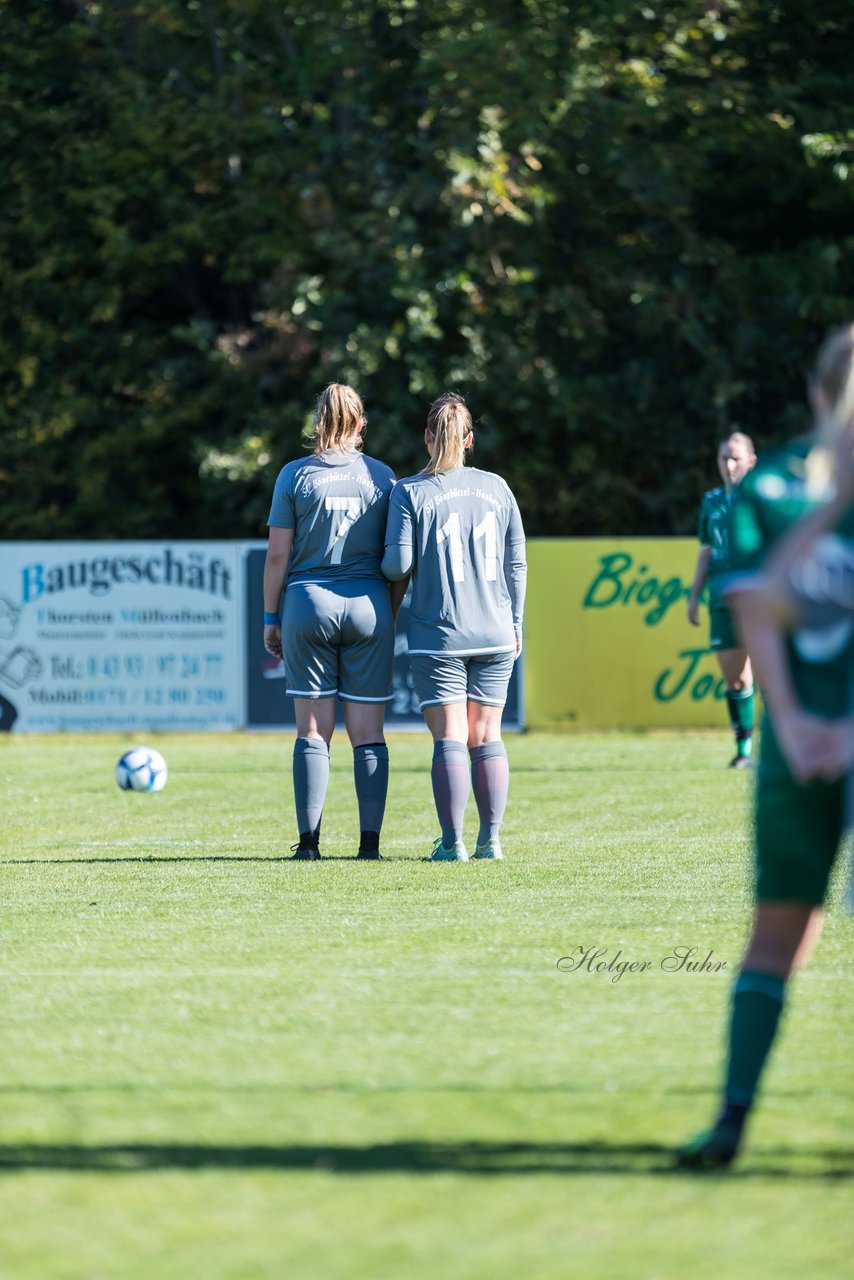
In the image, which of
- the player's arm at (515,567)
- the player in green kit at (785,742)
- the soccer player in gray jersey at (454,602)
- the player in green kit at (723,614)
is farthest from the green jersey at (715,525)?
the player in green kit at (785,742)

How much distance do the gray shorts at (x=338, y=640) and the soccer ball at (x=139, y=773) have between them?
3.94 metres

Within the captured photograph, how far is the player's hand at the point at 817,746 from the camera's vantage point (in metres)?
3.38

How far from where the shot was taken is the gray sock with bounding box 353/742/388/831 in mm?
8477

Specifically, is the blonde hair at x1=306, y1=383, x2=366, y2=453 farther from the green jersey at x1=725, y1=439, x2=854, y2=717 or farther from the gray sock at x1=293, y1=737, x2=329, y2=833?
the green jersey at x1=725, y1=439, x2=854, y2=717

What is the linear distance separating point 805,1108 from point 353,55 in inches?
837

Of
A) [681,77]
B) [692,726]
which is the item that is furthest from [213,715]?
[681,77]

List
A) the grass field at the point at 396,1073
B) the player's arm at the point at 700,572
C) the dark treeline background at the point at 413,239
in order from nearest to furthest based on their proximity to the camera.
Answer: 1. the grass field at the point at 396,1073
2. the player's arm at the point at 700,572
3. the dark treeline background at the point at 413,239

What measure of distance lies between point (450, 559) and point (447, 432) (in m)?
0.56

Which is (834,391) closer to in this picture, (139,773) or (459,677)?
(459,677)

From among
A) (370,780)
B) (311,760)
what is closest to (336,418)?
(311,760)

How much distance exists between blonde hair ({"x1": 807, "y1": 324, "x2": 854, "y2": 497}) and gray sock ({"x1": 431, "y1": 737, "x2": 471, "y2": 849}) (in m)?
4.86

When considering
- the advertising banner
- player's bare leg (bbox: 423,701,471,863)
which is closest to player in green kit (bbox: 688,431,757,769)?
player's bare leg (bbox: 423,701,471,863)

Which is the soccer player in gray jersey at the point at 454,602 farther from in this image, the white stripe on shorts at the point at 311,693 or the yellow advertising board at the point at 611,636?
the yellow advertising board at the point at 611,636

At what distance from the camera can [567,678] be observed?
1811cm
